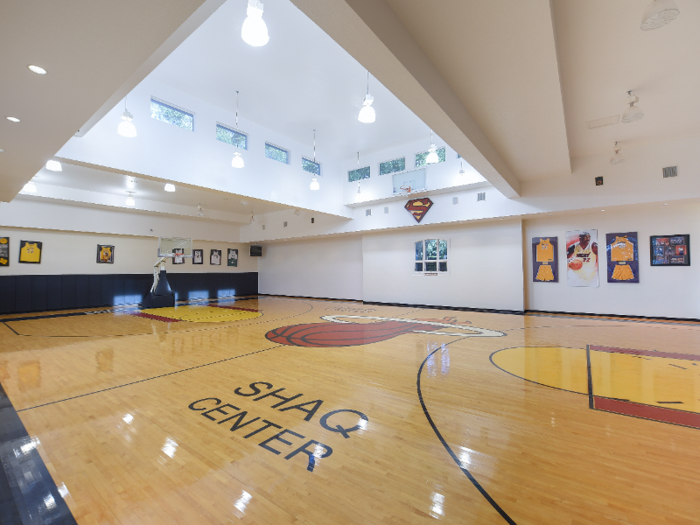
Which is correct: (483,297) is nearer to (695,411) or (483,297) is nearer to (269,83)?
(695,411)

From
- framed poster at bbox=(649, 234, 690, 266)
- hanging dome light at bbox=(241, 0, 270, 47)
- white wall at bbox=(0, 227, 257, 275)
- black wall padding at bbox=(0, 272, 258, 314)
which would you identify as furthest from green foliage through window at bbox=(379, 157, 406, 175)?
black wall padding at bbox=(0, 272, 258, 314)

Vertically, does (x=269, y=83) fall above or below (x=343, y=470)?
above

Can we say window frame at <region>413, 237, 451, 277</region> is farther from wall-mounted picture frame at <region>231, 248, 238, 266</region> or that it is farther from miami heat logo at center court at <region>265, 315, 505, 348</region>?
wall-mounted picture frame at <region>231, 248, 238, 266</region>

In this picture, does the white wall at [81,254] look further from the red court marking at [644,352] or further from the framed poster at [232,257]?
the red court marking at [644,352]

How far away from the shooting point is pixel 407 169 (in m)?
9.41

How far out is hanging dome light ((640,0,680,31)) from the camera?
85.7 inches

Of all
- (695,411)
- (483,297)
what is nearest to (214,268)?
(483,297)

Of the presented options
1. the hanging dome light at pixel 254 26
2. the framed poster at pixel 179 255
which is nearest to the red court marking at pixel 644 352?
the hanging dome light at pixel 254 26

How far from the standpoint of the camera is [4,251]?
9141 millimetres

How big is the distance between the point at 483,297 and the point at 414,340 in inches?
173

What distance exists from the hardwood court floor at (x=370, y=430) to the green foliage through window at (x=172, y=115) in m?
4.32

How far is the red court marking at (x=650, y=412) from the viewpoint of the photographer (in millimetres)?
2611

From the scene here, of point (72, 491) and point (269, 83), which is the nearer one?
point (72, 491)

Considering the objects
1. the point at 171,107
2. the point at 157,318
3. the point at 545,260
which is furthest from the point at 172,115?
the point at 545,260
